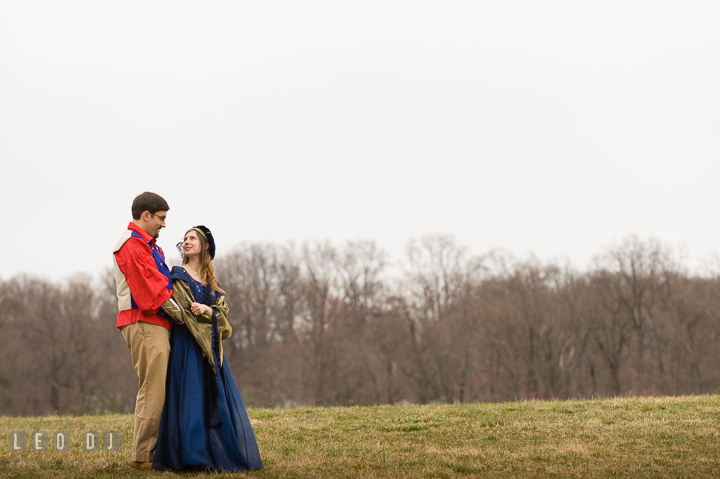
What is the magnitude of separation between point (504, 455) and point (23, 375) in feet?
160

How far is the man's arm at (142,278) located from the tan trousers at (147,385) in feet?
0.74

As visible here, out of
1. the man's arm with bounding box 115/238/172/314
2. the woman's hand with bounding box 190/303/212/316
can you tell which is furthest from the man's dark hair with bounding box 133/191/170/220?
the woman's hand with bounding box 190/303/212/316

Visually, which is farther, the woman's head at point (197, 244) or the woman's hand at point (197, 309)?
the woman's head at point (197, 244)

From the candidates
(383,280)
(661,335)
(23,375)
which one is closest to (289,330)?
(383,280)

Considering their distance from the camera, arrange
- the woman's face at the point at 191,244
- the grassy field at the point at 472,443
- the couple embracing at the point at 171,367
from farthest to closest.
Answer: the woman's face at the point at 191,244
the couple embracing at the point at 171,367
the grassy field at the point at 472,443

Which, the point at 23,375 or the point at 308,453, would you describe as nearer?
the point at 308,453

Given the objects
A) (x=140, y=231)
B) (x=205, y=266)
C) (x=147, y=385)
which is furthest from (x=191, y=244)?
(x=147, y=385)

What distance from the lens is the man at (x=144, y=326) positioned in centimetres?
551

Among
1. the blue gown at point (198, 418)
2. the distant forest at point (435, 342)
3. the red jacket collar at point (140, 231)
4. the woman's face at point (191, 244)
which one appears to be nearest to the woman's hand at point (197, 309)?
the blue gown at point (198, 418)

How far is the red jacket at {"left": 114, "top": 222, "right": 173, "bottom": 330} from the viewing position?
5500 millimetres

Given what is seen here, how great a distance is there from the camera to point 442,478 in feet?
17.1

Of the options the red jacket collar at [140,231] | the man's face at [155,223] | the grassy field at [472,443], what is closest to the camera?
the grassy field at [472,443]

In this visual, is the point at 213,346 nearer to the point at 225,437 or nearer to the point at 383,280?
the point at 225,437

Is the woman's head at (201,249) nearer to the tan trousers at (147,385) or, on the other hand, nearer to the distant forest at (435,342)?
the tan trousers at (147,385)
